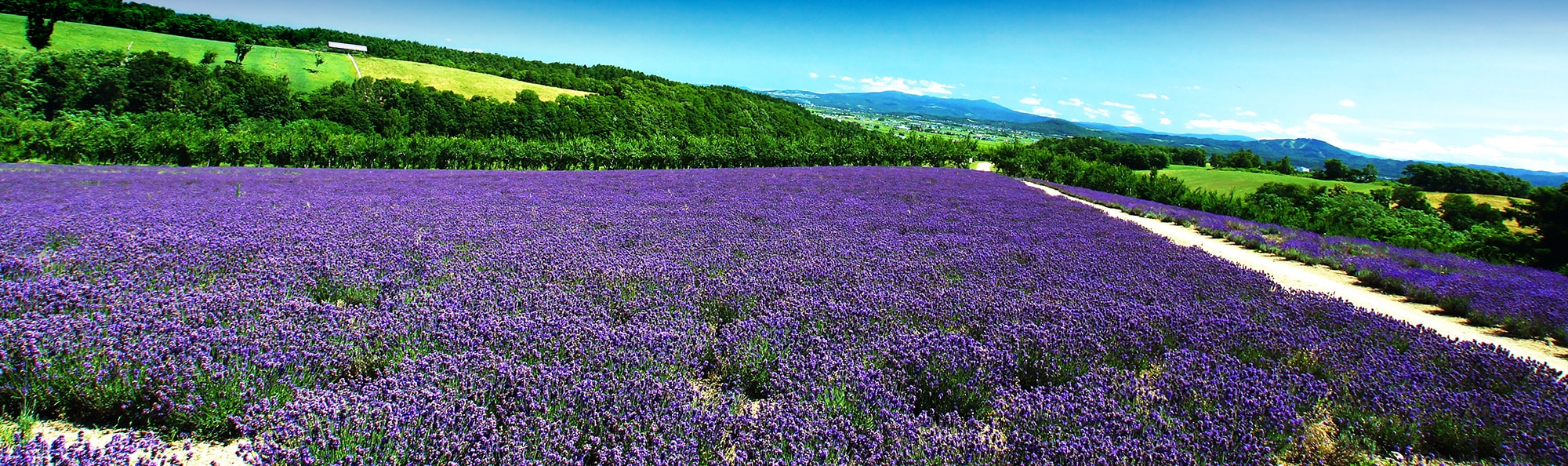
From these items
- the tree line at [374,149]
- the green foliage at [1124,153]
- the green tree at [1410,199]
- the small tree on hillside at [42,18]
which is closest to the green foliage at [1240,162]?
the green foliage at [1124,153]

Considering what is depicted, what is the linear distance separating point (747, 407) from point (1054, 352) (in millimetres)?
2113

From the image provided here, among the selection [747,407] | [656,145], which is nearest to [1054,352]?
[747,407]

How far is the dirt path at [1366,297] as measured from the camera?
557 centimetres

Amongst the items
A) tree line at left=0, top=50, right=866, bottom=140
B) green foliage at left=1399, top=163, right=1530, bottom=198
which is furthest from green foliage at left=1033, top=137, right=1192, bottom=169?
tree line at left=0, top=50, right=866, bottom=140

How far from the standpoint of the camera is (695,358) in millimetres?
3516

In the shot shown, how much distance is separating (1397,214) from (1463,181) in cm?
3180

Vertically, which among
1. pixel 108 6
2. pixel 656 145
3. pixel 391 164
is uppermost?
Answer: pixel 108 6

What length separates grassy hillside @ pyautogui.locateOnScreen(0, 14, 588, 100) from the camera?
163ft

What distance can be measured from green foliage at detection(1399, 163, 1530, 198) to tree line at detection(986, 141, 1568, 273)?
60.3 ft

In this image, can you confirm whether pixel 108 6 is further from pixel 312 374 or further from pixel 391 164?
pixel 312 374

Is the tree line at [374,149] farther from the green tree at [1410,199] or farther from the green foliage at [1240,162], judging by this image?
the green foliage at [1240,162]

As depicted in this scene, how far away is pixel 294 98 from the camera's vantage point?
156ft

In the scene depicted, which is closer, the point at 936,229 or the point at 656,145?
the point at 936,229

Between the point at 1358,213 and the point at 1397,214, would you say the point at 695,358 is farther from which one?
the point at 1397,214
